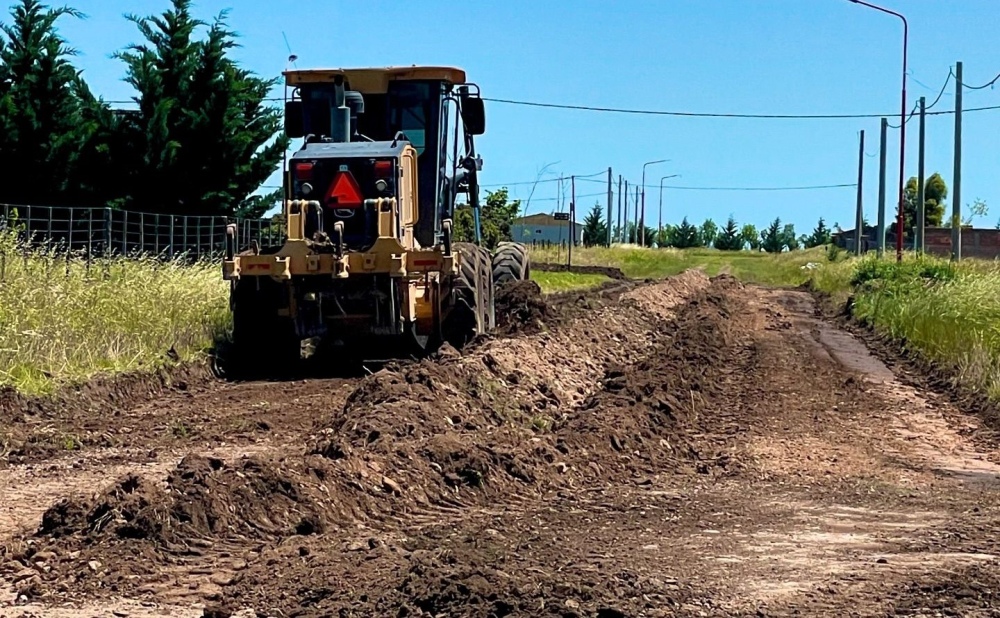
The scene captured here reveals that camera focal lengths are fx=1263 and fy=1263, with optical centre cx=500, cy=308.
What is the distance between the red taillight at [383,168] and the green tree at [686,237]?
11538 centimetres

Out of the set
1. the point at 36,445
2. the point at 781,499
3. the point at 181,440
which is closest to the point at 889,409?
the point at 781,499

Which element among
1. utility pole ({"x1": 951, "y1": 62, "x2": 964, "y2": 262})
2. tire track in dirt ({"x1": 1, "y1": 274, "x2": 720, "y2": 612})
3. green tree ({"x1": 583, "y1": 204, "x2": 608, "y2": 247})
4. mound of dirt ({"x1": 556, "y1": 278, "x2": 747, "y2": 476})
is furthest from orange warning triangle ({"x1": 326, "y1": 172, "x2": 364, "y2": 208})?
green tree ({"x1": 583, "y1": 204, "x2": 608, "y2": 247})

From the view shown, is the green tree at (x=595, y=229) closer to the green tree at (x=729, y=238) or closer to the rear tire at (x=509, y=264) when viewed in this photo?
the green tree at (x=729, y=238)

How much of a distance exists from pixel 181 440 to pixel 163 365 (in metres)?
3.66

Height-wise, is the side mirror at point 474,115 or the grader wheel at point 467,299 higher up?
the side mirror at point 474,115

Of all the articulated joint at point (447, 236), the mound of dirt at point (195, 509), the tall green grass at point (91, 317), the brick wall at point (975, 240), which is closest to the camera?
the mound of dirt at point (195, 509)

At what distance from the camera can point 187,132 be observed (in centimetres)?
3088

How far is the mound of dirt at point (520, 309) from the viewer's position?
17734 millimetres

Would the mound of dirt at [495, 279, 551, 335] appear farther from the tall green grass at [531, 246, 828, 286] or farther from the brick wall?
the brick wall

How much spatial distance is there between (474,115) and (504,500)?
8.05m

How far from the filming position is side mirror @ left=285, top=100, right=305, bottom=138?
15391 mm

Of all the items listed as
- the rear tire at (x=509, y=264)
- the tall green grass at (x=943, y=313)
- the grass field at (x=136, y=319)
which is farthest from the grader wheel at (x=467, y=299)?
the tall green grass at (x=943, y=313)

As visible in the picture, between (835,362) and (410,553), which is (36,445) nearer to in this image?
(410,553)

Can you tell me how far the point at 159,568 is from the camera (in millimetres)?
6316
